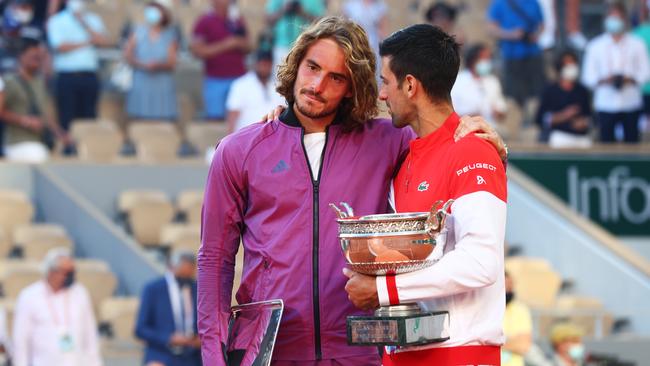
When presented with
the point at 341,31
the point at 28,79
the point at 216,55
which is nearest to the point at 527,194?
the point at 216,55

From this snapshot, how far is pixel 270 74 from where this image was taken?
1355cm

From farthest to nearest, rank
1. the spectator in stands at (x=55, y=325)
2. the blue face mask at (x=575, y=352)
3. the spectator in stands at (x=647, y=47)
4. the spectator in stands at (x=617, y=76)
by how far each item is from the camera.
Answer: the spectator in stands at (x=647, y=47)
the spectator in stands at (x=617, y=76)
the blue face mask at (x=575, y=352)
the spectator in stands at (x=55, y=325)

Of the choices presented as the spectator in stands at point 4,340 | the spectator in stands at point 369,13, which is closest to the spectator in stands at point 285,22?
the spectator in stands at point 369,13

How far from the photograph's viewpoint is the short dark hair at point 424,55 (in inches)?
182

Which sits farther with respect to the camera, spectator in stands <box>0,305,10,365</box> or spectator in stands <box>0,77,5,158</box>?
spectator in stands <box>0,77,5,158</box>

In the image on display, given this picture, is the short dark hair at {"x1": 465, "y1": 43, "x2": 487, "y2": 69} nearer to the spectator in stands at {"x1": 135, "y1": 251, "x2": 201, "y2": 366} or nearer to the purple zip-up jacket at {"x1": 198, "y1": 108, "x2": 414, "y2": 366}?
the spectator in stands at {"x1": 135, "y1": 251, "x2": 201, "y2": 366}

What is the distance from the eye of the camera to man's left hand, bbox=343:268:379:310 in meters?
4.43

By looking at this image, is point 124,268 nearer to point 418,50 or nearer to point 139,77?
point 139,77

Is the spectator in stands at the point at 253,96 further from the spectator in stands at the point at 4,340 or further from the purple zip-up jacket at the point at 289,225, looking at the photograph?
the purple zip-up jacket at the point at 289,225

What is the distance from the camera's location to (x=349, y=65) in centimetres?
479

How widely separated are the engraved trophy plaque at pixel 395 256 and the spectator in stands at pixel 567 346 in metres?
6.29

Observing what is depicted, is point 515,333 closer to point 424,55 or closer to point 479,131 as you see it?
point 479,131

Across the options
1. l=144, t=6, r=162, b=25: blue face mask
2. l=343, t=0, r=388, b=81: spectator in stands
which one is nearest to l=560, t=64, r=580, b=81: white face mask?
l=343, t=0, r=388, b=81: spectator in stands

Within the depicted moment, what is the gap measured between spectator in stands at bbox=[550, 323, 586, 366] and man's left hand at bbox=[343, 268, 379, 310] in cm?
633
